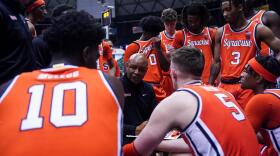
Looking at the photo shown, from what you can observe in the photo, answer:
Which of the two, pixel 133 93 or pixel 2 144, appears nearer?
pixel 2 144

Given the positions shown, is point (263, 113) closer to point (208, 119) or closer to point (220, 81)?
point (208, 119)

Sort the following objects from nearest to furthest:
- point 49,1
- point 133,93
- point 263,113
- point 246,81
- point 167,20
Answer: point 263,113 < point 246,81 < point 133,93 < point 167,20 < point 49,1

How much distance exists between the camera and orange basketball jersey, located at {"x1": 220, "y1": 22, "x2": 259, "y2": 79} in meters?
5.55

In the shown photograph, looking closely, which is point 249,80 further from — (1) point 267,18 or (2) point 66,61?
(1) point 267,18

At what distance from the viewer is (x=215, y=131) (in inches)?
115

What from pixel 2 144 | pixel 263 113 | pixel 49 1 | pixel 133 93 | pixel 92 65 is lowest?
pixel 49 1

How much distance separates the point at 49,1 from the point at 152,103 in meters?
24.7

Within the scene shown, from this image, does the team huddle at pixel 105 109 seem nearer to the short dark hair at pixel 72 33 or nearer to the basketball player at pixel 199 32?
the short dark hair at pixel 72 33

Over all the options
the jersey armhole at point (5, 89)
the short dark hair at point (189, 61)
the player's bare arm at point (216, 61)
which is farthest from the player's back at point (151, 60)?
the jersey armhole at point (5, 89)

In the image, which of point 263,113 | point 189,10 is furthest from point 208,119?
point 189,10

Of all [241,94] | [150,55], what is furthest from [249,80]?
[150,55]

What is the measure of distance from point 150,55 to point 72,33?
164 inches

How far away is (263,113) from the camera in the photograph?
3.55 meters

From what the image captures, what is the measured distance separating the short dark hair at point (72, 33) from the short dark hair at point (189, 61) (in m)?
0.93
